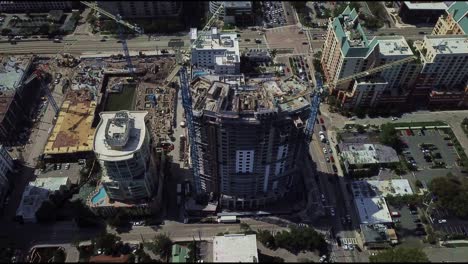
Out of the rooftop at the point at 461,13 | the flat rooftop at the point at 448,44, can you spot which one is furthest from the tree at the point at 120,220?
the rooftop at the point at 461,13

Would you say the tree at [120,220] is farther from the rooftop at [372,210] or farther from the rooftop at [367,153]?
the rooftop at [367,153]

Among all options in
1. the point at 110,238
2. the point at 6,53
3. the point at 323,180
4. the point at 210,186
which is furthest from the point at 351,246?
the point at 6,53

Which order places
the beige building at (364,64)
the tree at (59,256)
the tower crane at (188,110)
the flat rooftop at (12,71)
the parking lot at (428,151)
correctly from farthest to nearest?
the flat rooftop at (12,71) < the beige building at (364,64) < the parking lot at (428,151) < the tree at (59,256) < the tower crane at (188,110)

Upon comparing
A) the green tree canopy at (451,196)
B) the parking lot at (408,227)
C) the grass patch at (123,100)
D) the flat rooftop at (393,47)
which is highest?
the flat rooftop at (393,47)

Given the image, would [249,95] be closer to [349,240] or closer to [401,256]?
[349,240]

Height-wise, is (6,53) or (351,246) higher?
(6,53)

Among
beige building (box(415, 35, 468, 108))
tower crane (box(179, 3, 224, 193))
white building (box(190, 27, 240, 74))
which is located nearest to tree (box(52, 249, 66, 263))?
tower crane (box(179, 3, 224, 193))

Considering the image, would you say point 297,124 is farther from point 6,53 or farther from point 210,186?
point 6,53
